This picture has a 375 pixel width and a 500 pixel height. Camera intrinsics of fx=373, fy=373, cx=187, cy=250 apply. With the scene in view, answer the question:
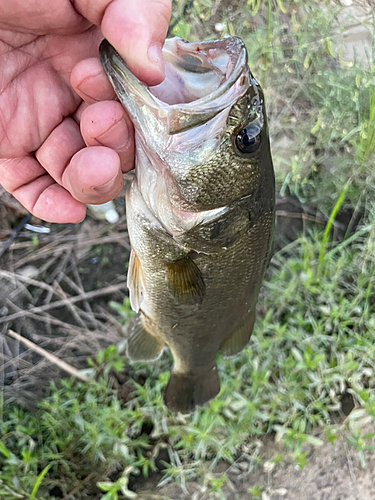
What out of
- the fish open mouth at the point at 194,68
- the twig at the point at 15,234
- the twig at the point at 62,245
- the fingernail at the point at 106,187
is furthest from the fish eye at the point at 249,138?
the twig at the point at 15,234

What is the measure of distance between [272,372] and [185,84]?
176 centimetres

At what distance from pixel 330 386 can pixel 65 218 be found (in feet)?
5.80

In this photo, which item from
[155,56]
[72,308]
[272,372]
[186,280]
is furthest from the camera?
[72,308]

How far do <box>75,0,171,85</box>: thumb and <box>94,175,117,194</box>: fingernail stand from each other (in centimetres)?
31

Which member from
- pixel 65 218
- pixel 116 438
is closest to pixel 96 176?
pixel 65 218

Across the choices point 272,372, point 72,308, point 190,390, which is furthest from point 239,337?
point 72,308

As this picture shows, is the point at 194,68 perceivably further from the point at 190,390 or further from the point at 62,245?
the point at 62,245

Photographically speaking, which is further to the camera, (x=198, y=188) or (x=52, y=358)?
(x=52, y=358)

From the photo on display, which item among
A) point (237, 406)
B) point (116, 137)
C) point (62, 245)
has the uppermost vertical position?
point (116, 137)

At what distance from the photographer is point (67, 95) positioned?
138 centimetres

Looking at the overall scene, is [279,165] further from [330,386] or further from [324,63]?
[330,386]

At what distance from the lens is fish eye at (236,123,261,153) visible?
1.08m

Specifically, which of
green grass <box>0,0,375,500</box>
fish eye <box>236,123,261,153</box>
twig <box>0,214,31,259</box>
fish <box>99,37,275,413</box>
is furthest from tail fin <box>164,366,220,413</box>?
twig <box>0,214,31,259</box>

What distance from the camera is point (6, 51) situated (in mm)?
1297
